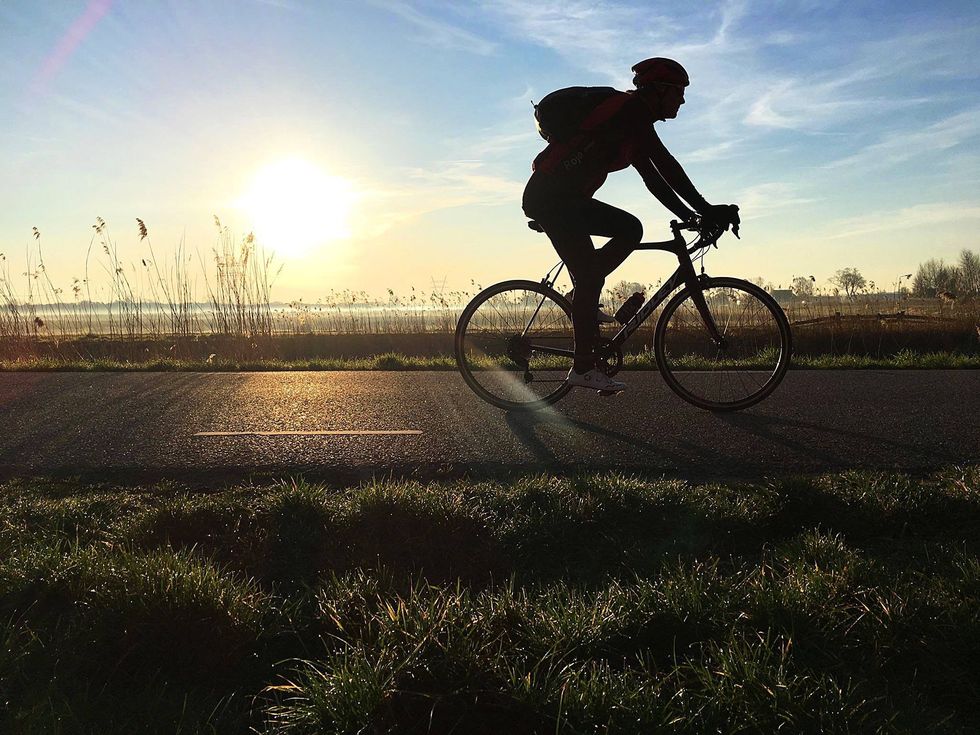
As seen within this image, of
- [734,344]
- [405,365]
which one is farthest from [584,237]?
[405,365]

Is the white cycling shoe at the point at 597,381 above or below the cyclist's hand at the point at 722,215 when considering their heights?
below

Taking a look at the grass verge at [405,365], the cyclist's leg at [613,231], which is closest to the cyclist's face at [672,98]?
the cyclist's leg at [613,231]

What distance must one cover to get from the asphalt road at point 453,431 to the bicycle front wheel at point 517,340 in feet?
0.64

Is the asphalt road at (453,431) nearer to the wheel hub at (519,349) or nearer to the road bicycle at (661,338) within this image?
the road bicycle at (661,338)

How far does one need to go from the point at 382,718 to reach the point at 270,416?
4.23 meters

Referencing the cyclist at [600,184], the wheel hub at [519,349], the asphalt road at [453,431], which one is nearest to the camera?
the asphalt road at [453,431]

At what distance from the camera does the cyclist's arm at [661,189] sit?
5.23 metres

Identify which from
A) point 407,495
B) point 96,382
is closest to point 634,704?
point 407,495

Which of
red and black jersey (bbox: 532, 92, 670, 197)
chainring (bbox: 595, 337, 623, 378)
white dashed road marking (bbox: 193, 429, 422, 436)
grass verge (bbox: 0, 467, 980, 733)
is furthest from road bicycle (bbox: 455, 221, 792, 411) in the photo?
grass verge (bbox: 0, 467, 980, 733)

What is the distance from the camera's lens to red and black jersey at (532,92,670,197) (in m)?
4.98

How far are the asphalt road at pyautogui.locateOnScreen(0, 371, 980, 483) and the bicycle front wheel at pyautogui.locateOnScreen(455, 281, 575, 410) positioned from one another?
0.64 feet

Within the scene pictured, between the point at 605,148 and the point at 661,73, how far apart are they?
0.63m

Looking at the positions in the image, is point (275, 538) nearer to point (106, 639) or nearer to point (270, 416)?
point (106, 639)

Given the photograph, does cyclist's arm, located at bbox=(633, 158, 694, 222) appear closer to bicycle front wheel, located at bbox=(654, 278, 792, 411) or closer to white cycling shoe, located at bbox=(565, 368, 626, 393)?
bicycle front wheel, located at bbox=(654, 278, 792, 411)
